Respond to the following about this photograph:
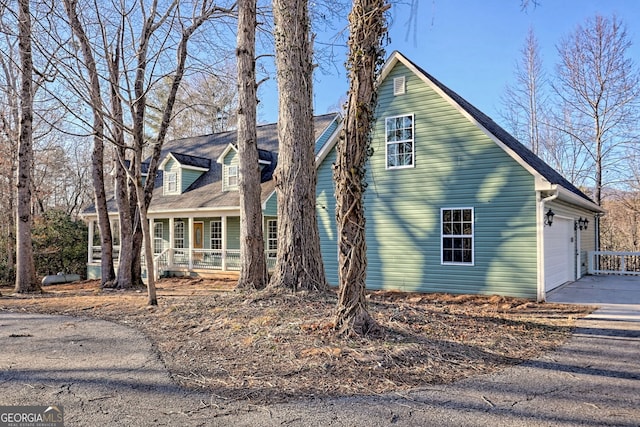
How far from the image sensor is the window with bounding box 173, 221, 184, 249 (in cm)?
1848

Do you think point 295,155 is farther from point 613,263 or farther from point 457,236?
point 613,263

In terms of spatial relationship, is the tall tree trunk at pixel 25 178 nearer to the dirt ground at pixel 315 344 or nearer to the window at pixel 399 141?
the dirt ground at pixel 315 344

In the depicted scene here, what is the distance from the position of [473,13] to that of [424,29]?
6.88ft

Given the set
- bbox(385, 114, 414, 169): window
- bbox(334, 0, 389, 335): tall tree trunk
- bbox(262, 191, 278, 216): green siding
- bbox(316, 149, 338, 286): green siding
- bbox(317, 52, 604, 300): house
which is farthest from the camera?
bbox(262, 191, 278, 216): green siding

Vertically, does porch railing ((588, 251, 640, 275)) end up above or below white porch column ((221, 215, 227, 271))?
below

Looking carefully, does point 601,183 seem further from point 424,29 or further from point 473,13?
point 424,29

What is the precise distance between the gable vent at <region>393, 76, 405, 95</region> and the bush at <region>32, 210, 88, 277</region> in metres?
14.8

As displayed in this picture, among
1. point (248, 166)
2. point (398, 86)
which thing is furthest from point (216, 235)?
point (248, 166)

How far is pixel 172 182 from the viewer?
18094 millimetres

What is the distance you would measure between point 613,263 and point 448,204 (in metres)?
9.37

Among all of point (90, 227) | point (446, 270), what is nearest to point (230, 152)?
point (90, 227)

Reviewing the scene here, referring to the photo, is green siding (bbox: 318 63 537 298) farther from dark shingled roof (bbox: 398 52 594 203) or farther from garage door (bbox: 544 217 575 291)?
garage door (bbox: 544 217 575 291)

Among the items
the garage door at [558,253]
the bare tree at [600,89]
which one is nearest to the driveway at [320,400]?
the garage door at [558,253]

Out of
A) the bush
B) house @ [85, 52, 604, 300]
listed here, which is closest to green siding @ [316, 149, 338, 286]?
house @ [85, 52, 604, 300]
